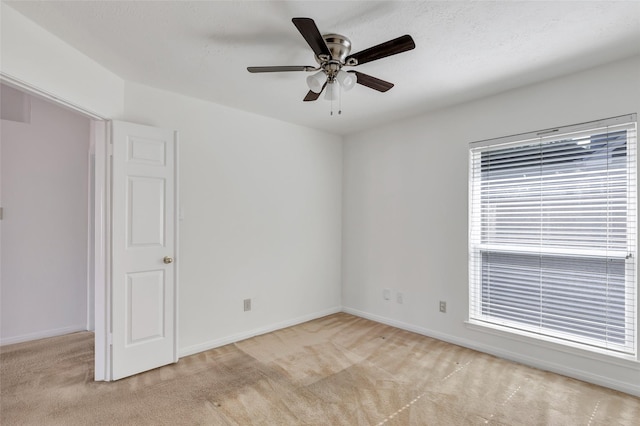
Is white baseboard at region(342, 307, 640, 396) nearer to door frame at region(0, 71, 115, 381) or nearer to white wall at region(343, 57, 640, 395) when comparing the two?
white wall at region(343, 57, 640, 395)

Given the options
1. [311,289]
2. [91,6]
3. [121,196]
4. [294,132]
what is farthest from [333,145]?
[91,6]

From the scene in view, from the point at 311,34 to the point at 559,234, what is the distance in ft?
8.49

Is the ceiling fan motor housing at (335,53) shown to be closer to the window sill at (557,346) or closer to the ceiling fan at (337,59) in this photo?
the ceiling fan at (337,59)

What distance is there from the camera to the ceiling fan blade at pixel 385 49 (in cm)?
170

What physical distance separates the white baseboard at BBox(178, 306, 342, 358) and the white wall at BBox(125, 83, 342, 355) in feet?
0.04

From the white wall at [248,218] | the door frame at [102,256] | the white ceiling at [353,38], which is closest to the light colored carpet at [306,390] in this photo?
the door frame at [102,256]

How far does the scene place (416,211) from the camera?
363 cm

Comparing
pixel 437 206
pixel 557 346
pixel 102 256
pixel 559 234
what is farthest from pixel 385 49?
pixel 557 346

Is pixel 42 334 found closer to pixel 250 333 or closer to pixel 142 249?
pixel 142 249

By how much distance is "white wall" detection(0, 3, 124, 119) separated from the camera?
1.75m

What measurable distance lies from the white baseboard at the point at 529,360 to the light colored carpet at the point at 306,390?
2.8 inches

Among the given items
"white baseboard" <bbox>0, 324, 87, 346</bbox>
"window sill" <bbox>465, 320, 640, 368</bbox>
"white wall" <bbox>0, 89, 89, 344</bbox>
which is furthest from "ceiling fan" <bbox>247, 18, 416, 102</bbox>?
"white baseboard" <bbox>0, 324, 87, 346</bbox>

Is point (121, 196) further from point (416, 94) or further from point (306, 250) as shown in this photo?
point (416, 94)

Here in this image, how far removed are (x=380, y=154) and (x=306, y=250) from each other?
5.11 feet
